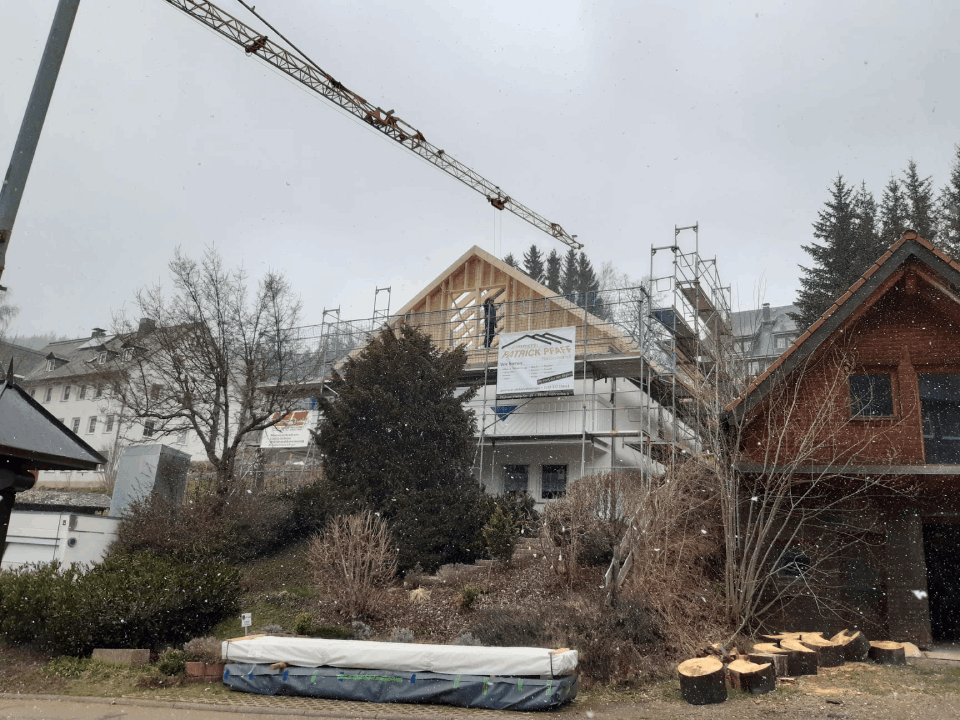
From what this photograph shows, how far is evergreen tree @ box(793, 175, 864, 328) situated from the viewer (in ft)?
112

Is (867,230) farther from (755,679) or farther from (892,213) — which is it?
(755,679)

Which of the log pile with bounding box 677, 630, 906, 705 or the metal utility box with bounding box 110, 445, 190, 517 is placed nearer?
the log pile with bounding box 677, 630, 906, 705

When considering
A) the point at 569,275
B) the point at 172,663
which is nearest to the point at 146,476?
the point at 172,663

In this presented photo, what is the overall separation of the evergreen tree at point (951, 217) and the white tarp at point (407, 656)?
28.9m

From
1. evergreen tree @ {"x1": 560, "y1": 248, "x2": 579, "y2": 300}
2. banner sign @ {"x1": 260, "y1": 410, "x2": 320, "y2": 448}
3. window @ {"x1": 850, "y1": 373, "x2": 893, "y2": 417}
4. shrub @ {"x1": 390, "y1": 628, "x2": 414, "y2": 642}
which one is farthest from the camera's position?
evergreen tree @ {"x1": 560, "y1": 248, "x2": 579, "y2": 300}

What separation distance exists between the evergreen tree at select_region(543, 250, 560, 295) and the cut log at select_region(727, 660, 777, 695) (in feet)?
181

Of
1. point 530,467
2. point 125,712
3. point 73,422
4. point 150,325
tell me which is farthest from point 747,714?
point 73,422

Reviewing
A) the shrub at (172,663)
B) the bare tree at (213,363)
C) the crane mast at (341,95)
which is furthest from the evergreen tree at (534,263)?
the shrub at (172,663)

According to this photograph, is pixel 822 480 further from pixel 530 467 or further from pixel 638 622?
pixel 530 467

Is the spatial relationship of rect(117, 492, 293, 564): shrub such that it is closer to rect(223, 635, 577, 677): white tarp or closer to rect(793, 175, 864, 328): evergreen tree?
rect(223, 635, 577, 677): white tarp

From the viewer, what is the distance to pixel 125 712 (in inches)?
401

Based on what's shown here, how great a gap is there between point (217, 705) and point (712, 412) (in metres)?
10.2

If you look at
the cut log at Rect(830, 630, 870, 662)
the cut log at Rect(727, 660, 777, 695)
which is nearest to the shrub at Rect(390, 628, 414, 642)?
the cut log at Rect(727, 660, 777, 695)

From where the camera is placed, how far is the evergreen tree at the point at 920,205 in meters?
34.3
